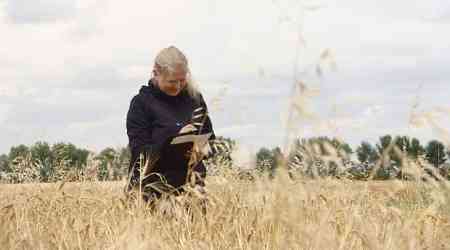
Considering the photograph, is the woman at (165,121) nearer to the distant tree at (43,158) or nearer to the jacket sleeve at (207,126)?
the jacket sleeve at (207,126)

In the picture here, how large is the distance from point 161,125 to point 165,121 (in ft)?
0.12

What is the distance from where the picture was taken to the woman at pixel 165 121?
5410 millimetres

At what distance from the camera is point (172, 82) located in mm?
5512

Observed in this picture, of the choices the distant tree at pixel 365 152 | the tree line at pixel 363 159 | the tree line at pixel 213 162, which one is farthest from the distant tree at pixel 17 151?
the distant tree at pixel 365 152

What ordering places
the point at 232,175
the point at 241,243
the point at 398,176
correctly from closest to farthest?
the point at 241,243 → the point at 398,176 → the point at 232,175

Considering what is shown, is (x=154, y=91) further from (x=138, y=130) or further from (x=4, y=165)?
(x=4, y=165)

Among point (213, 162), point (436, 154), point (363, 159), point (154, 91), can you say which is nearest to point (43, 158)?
point (213, 162)

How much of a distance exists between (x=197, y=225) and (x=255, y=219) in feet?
1.10

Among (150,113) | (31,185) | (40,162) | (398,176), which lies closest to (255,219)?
(398,176)

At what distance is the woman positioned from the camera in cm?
541

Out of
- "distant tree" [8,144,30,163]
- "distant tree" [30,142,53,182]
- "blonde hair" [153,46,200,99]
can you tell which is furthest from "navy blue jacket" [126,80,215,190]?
"distant tree" [8,144,30,163]

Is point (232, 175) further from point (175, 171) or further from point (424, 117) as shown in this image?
point (424, 117)

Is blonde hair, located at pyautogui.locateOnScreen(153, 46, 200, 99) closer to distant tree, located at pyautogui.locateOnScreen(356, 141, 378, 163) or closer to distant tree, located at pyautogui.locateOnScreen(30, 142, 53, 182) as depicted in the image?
distant tree, located at pyautogui.locateOnScreen(356, 141, 378, 163)

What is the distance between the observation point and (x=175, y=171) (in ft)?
18.0
